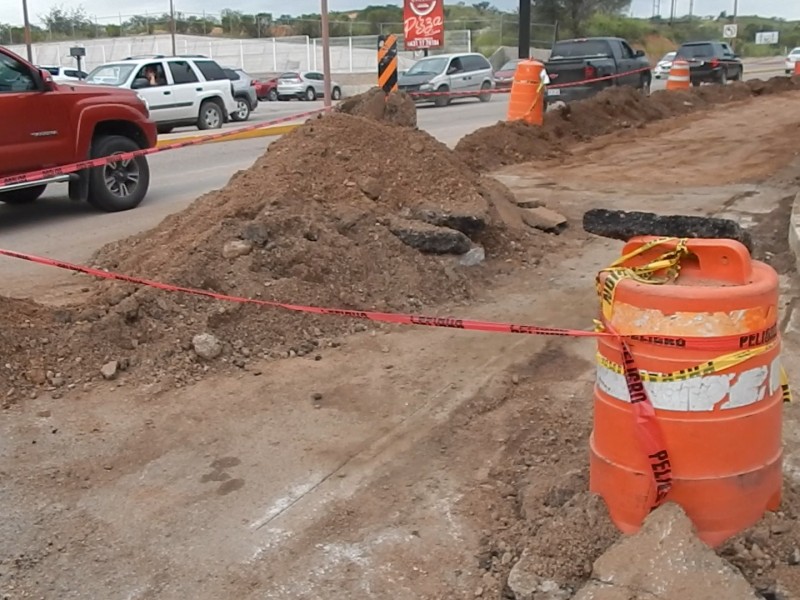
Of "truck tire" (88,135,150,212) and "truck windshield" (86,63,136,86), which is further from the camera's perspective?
"truck windshield" (86,63,136,86)

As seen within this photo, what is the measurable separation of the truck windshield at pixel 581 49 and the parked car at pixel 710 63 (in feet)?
27.8

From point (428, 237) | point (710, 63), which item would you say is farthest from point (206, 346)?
point (710, 63)

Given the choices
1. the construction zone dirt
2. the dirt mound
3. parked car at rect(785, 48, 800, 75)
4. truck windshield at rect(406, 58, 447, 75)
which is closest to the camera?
the construction zone dirt

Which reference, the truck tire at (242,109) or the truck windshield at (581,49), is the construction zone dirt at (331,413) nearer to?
the truck windshield at (581,49)

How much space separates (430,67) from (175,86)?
43.0 ft

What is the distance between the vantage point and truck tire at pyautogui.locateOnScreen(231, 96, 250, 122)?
2622cm

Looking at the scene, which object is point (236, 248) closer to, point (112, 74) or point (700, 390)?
point (700, 390)

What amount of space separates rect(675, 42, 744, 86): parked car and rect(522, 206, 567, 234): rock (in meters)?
23.6

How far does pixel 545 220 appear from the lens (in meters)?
8.81

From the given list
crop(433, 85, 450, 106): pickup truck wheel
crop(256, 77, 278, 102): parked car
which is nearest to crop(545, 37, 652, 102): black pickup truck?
crop(433, 85, 450, 106): pickup truck wheel

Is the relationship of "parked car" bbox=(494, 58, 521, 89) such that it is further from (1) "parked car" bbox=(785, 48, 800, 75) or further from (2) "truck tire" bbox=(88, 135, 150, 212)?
(2) "truck tire" bbox=(88, 135, 150, 212)

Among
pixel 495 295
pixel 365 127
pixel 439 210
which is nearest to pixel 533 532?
pixel 495 295

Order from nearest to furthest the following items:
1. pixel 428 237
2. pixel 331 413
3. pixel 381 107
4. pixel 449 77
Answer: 1. pixel 331 413
2. pixel 428 237
3. pixel 381 107
4. pixel 449 77

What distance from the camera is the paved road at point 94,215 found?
820cm
